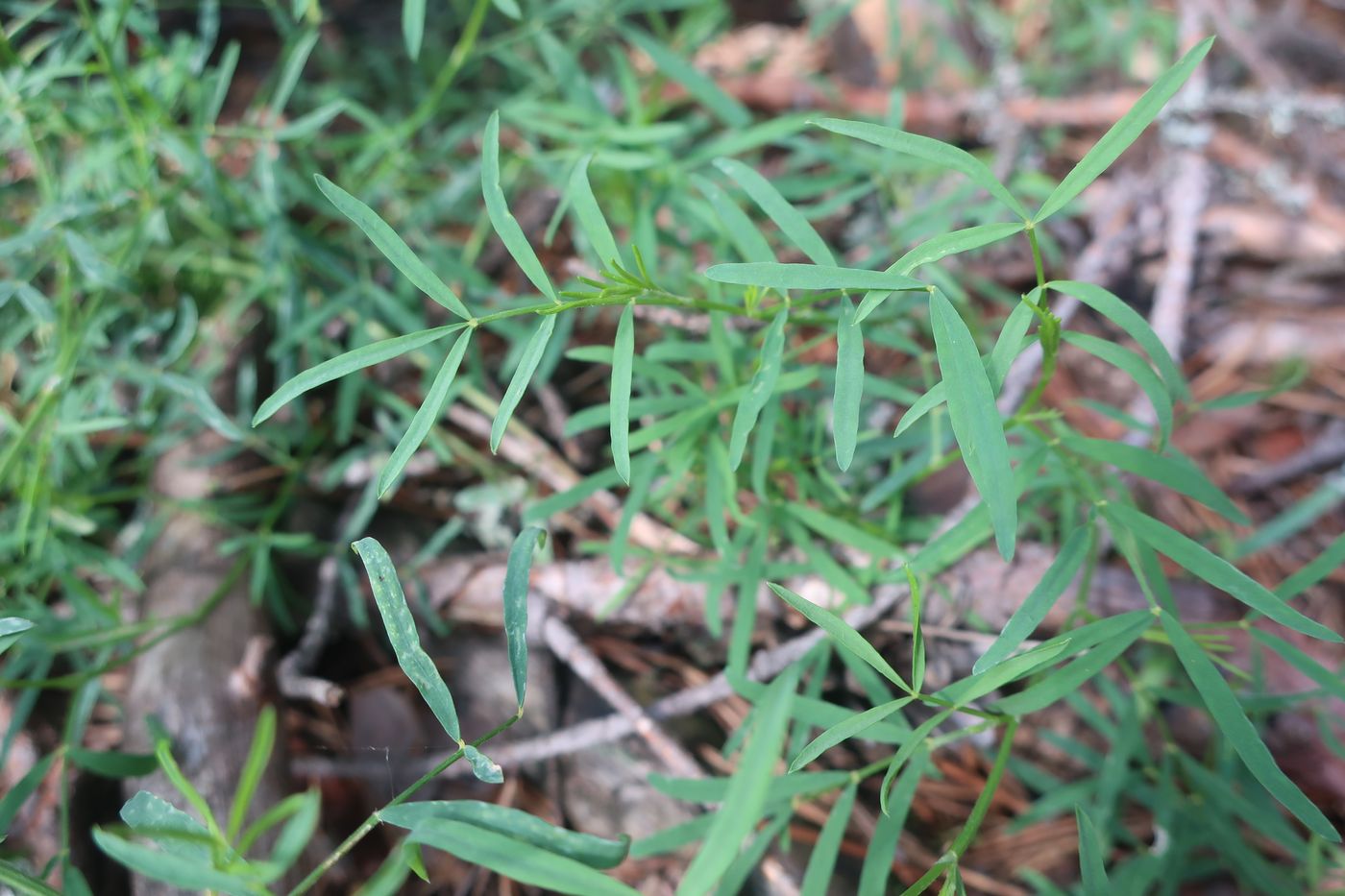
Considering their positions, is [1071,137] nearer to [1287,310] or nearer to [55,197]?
[1287,310]

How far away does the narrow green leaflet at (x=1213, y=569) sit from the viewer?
2.15ft

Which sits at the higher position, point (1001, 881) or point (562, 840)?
point (562, 840)

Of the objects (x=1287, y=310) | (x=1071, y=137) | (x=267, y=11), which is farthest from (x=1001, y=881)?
(x=267, y=11)

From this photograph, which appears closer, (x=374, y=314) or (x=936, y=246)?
(x=936, y=246)

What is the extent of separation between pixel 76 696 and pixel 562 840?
2.64ft

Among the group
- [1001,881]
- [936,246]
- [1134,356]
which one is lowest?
[1001,881]

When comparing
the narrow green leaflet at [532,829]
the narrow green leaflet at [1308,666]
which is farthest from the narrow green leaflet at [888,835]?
the narrow green leaflet at [1308,666]

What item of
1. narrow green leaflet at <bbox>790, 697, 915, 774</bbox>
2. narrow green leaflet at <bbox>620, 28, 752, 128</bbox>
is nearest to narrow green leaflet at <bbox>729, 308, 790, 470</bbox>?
narrow green leaflet at <bbox>790, 697, 915, 774</bbox>

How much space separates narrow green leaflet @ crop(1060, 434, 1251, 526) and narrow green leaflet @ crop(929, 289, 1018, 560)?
24cm

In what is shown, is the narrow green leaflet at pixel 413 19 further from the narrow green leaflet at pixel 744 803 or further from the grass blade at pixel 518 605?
the narrow green leaflet at pixel 744 803

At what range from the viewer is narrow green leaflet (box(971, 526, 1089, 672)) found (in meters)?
0.64

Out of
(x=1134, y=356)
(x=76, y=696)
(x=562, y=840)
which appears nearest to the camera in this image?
(x=562, y=840)

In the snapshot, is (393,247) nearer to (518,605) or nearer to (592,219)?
(592,219)

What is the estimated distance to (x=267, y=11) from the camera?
1863 millimetres
